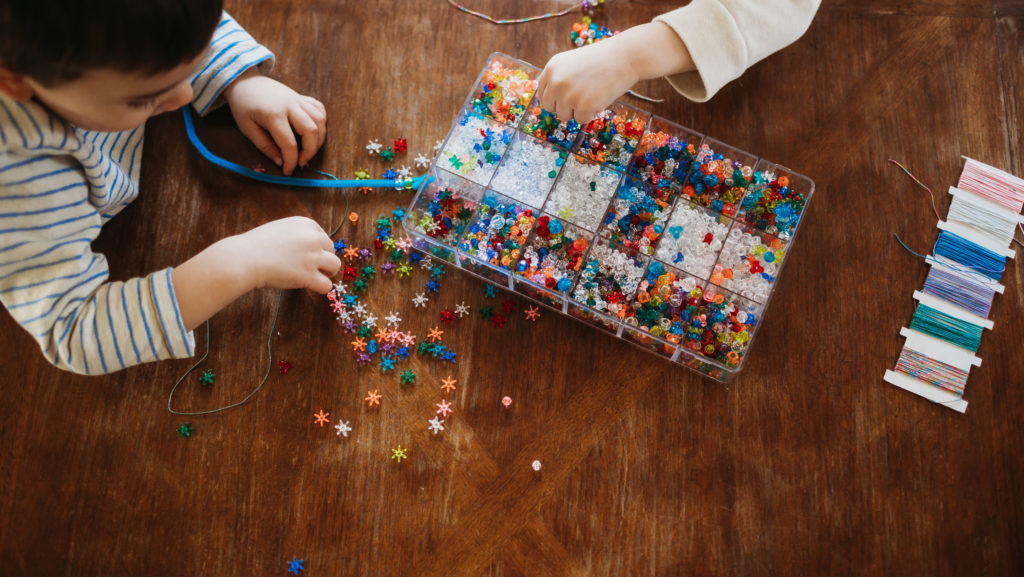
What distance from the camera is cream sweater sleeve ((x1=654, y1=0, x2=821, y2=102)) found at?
0.93 meters

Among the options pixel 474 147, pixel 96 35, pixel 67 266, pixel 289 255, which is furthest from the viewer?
pixel 474 147

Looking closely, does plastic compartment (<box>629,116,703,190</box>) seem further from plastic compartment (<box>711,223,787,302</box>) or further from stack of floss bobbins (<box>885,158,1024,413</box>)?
stack of floss bobbins (<box>885,158,1024,413</box>)

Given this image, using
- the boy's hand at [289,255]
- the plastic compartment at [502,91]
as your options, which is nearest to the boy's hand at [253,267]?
the boy's hand at [289,255]

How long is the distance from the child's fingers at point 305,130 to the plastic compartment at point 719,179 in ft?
1.98

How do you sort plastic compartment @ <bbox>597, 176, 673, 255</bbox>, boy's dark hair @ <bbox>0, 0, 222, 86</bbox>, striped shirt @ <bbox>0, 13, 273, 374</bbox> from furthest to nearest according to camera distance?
plastic compartment @ <bbox>597, 176, 673, 255</bbox> < striped shirt @ <bbox>0, 13, 273, 374</bbox> < boy's dark hair @ <bbox>0, 0, 222, 86</bbox>

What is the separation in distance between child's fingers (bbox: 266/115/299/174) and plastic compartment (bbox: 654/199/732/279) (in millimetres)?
602

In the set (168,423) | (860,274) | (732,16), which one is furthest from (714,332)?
(168,423)

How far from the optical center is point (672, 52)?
95cm

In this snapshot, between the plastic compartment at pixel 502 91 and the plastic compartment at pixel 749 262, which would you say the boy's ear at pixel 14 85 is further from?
the plastic compartment at pixel 749 262

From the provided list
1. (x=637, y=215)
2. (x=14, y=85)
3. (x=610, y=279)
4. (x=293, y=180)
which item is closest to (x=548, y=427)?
(x=610, y=279)

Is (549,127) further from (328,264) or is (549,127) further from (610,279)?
(328,264)

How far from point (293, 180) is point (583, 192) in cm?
48

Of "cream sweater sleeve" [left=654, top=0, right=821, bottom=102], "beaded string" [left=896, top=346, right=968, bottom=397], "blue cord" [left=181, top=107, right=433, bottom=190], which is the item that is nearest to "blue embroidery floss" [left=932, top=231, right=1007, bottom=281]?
"beaded string" [left=896, top=346, right=968, bottom=397]

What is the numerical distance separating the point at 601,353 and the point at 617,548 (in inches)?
11.6
